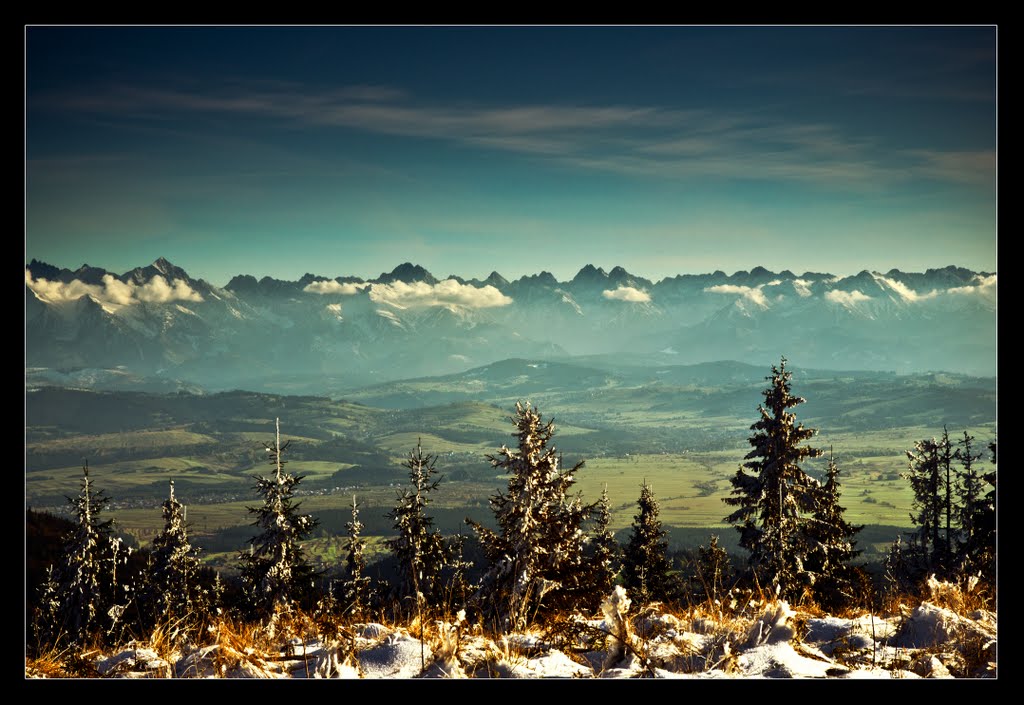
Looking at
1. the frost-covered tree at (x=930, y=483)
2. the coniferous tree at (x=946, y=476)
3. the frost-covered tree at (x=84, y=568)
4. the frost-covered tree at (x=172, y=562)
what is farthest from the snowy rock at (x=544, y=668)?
the frost-covered tree at (x=930, y=483)

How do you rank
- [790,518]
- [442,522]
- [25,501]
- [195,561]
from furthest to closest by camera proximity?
[442,522] → [195,561] → [790,518] → [25,501]

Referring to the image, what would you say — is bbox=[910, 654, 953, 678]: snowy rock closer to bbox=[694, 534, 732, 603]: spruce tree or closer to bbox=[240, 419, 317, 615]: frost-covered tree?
bbox=[694, 534, 732, 603]: spruce tree

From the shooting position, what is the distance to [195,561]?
998 inches

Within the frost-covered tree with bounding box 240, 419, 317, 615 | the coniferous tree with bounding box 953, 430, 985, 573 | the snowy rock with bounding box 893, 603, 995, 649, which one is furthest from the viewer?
the frost-covered tree with bounding box 240, 419, 317, 615

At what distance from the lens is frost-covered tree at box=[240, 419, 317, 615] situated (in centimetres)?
1759

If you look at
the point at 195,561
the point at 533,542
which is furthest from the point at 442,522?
the point at 533,542

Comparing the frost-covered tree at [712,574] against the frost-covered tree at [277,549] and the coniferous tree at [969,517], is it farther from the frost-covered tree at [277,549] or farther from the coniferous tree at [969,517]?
the frost-covered tree at [277,549]

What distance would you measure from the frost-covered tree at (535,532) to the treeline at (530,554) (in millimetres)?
23

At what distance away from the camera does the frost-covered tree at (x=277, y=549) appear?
17594mm

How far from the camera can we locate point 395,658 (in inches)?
205

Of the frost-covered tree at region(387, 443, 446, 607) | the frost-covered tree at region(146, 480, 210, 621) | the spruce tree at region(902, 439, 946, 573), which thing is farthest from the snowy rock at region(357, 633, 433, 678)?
the spruce tree at region(902, 439, 946, 573)

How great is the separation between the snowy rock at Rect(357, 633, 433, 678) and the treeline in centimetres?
37
